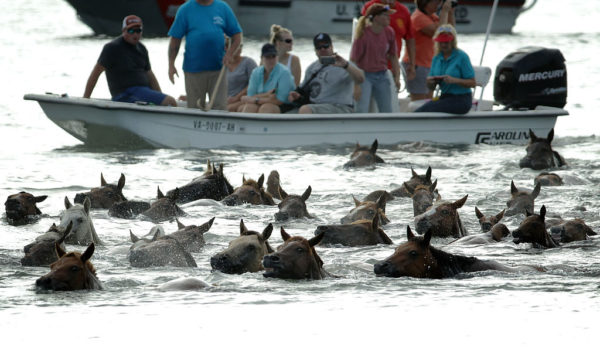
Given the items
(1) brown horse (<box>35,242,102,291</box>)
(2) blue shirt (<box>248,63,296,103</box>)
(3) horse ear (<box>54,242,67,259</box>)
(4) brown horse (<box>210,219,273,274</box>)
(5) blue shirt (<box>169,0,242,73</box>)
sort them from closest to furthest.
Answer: (1) brown horse (<box>35,242,102,291</box>) → (3) horse ear (<box>54,242,67,259</box>) → (4) brown horse (<box>210,219,273,274</box>) → (5) blue shirt (<box>169,0,242,73</box>) → (2) blue shirt (<box>248,63,296,103</box>)

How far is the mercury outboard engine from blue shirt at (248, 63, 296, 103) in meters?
3.49

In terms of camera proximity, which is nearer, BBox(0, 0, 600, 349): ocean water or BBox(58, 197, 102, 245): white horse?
BBox(0, 0, 600, 349): ocean water

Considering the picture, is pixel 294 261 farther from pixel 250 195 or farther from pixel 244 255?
pixel 250 195

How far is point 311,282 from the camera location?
8672mm

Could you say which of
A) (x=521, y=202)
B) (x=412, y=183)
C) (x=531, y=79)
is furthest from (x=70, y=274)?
(x=531, y=79)

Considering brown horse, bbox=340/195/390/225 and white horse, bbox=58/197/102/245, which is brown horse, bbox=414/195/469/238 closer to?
brown horse, bbox=340/195/390/225

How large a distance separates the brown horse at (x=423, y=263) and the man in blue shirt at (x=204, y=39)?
7112 millimetres

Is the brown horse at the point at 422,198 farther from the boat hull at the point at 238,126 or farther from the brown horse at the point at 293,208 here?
the boat hull at the point at 238,126

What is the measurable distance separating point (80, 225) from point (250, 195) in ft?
9.44

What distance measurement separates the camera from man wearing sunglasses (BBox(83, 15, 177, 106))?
52.5 feet

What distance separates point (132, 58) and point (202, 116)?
1.25 metres

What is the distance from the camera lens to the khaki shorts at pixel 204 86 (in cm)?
1578

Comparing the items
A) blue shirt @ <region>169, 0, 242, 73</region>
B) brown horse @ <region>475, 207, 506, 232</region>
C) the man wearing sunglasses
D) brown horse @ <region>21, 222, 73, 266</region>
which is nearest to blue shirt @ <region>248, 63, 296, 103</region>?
blue shirt @ <region>169, 0, 242, 73</region>

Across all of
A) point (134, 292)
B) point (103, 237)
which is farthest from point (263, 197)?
point (134, 292)
